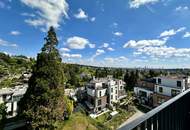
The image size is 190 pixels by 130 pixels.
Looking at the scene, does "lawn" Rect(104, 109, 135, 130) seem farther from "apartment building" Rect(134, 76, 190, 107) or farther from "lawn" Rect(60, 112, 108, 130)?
"lawn" Rect(60, 112, 108, 130)

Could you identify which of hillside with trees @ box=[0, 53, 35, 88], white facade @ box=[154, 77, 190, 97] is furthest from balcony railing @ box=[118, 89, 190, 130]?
hillside with trees @ box=[0, 53, 35, 88]

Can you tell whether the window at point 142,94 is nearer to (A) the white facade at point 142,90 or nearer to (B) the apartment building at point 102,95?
(A) the white facade at point 142,90

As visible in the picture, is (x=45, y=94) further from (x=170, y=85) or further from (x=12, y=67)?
(x=12, y=67)

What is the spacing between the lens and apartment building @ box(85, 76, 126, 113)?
83.7ft

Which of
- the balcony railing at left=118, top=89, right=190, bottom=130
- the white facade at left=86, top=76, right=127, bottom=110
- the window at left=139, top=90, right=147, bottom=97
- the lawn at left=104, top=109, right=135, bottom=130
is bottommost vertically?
the lawn at left=104, top=109, right=135, bottom=130

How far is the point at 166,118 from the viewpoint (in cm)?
185

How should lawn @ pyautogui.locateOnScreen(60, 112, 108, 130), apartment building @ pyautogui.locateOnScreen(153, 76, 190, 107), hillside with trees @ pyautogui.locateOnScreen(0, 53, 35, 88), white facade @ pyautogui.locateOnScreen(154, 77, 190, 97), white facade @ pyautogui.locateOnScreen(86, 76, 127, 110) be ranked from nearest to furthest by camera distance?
1. lawn @ pyautogui.locateOnScreen(60, 112, 108, 130)
2. white facade @ pyautogui.locateOnScreen(154, 77, 190, 97)
3. apartment building @ pyautogui.locateOnScreen(153, 76, 190, 107)
4. white facade @ pyautogui.locateOnScreen(86, 76, 127, 110)
5. hillside with trees @ pyautogui.locateOnScreen(0, 53, 35, 88)

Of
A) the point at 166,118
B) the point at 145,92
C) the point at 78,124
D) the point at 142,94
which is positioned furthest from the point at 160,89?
the point at 166,118

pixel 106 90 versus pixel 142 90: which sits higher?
pixel 106 90

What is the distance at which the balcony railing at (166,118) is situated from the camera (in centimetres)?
125

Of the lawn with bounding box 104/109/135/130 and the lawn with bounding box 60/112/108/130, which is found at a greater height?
the lawn with bounding box 60/112/108/130

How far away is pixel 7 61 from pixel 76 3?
46.9 meters

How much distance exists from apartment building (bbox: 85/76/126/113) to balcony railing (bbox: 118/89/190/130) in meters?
22.5

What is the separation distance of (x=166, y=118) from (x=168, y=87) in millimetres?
25516
